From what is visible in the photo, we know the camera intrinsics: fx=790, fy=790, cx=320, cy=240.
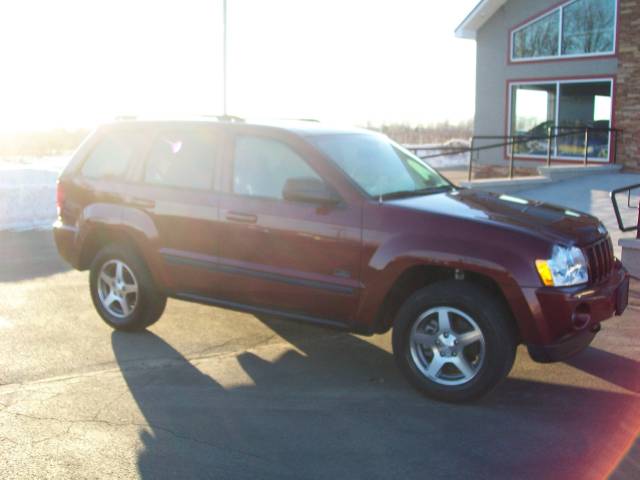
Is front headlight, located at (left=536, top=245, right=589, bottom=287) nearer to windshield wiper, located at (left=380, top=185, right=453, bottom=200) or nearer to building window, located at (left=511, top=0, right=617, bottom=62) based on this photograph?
windshield wiper, located at (left=380, top=185, right=453, bottom=200)

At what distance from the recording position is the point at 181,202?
6.21 meters

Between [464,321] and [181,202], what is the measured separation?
244 cm

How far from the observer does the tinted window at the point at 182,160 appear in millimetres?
6207

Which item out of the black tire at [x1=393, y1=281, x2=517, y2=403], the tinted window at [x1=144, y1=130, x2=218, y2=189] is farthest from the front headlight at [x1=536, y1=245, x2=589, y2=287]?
the tinted window at [x1=144, y1=130, x2=218, y2=189]

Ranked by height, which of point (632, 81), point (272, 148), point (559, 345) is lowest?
point (559, 345)

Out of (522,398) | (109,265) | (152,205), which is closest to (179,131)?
(152,205)

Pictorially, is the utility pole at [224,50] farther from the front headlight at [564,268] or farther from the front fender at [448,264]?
the front headlight at [564,268]

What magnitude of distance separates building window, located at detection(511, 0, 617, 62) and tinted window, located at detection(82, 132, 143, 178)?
57.0ft

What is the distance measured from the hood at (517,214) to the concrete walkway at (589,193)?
277 inches

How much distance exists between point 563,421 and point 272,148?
9.21 feet

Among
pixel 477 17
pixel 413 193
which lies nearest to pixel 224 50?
pixel 477 17

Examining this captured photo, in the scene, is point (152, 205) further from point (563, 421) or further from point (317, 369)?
point (563, 421)

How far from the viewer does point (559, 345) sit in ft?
16.1

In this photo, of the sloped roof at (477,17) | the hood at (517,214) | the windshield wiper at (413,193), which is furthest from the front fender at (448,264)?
the sloped roof at (477,17)
